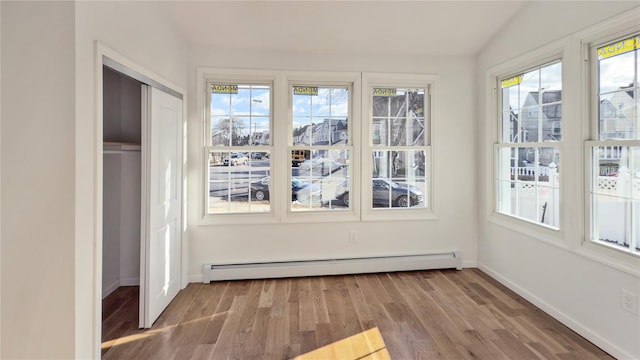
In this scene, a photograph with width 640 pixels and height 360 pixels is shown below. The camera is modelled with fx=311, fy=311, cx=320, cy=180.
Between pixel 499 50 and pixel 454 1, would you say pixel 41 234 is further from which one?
pixel 499 50

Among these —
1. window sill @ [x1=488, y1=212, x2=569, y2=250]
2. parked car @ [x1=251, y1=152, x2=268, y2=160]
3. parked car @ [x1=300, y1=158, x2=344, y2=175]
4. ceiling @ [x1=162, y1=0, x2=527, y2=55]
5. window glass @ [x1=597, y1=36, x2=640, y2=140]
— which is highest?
ceiling @ [x1=162, y1=0, x2=527, y2=55]

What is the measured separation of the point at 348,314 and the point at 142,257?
5.77ft

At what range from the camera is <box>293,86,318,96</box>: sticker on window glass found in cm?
357

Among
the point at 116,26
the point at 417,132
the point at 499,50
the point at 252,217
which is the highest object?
the point at 499,50

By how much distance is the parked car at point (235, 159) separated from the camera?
348cm

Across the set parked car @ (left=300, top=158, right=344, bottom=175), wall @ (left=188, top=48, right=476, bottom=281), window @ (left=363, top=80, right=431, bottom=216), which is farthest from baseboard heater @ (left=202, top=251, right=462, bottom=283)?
parked car @ (left=300, top=158, right=344, bottom=175)

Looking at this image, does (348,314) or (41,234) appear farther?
(348,314)

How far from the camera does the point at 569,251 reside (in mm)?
2510

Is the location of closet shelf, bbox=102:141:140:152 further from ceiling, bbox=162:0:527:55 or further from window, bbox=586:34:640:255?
window, bbox=586:34:640:255

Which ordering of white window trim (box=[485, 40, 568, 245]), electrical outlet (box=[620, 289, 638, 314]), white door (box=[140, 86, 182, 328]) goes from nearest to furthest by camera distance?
electrical outlet (box=[620, 289, 638, 314]) < white door (box=[140, 86, 182, 328]) < white window trim (box=[485, 40, 568, 245])

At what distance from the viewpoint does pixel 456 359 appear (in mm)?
2080

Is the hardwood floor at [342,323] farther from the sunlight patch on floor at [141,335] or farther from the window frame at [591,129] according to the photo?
the window frame at [591,129]

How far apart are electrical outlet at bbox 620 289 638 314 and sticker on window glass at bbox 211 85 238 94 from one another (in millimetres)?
3730

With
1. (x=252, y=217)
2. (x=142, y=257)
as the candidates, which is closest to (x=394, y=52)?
(x=252, y=217)
